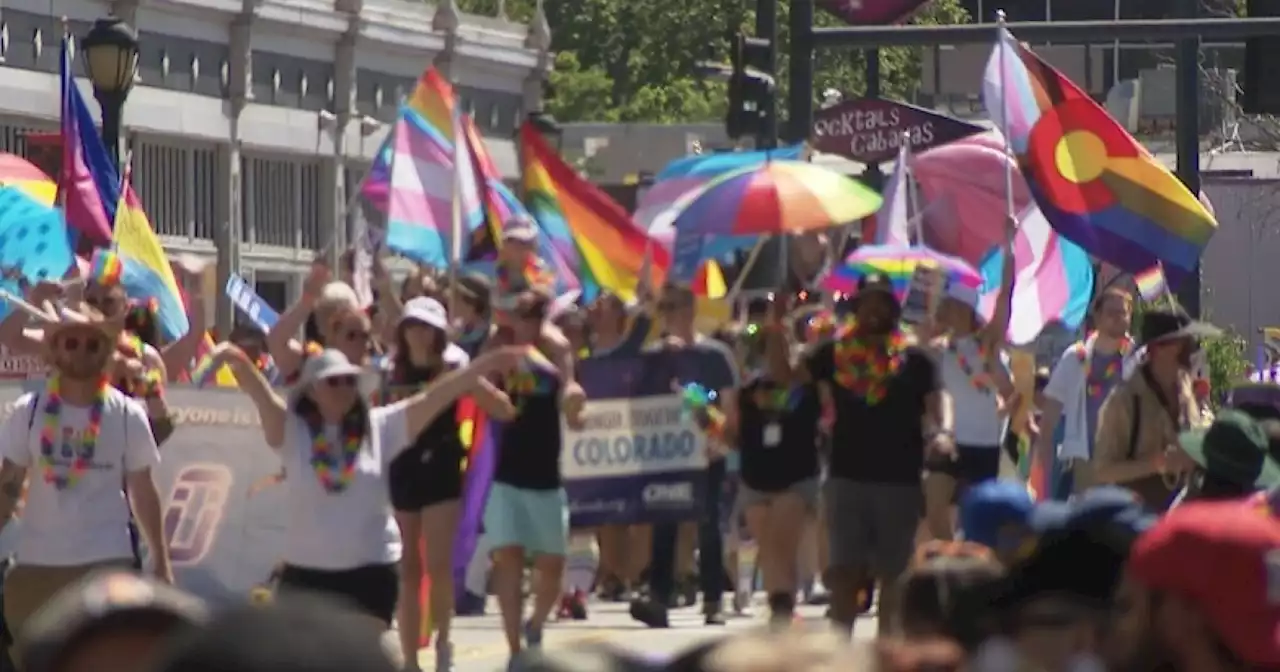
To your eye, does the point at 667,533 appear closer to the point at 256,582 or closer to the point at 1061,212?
the point at 1061,212

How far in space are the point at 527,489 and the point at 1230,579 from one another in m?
8.86

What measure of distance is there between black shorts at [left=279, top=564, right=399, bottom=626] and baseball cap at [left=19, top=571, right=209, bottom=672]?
668 centimetres

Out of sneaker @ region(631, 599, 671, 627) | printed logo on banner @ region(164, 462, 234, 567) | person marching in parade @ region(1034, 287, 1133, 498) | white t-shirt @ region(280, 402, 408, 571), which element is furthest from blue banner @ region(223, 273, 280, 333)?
white t-shirt @ region(280, 402, 408, 571)

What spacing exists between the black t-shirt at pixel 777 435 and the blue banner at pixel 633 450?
3.21 feet

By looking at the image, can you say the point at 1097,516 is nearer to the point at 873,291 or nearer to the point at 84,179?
the point at 873,291

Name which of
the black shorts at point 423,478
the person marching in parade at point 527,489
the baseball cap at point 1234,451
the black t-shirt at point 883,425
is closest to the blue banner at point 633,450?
the person marching in parade at point 527,489

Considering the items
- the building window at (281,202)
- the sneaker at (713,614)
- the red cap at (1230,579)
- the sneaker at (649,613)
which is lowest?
the building window at (281,202)

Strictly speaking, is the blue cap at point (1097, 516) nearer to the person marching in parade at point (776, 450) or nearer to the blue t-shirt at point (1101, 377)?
the blue t-shirt at point (1101, 377)

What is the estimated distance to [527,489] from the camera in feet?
45.8

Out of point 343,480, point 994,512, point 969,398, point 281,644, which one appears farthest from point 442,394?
point 281,644

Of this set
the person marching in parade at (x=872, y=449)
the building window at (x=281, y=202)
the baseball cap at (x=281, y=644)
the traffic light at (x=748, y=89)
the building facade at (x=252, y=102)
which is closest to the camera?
the baseball cap at (x=281, y=644)

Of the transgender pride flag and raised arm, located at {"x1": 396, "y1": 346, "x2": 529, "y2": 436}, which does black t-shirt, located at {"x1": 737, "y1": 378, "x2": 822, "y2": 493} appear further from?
raised arm, located at {"x1": 396, "y1": 346, "x2": 529, "y2": 436}

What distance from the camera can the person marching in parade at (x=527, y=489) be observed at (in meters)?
13.9

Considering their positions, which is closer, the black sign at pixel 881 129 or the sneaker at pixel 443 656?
the sneaker at pixel 443 656
